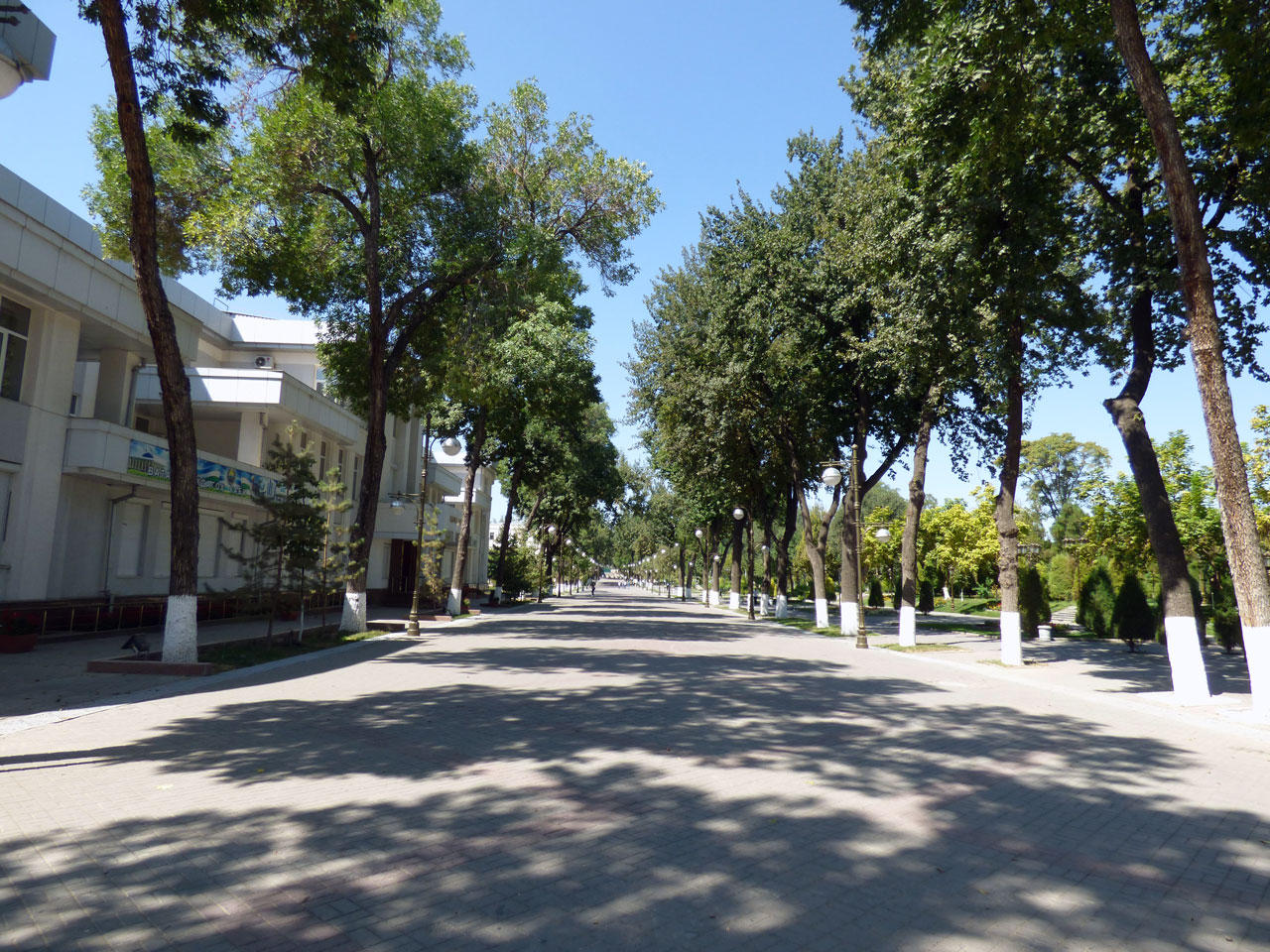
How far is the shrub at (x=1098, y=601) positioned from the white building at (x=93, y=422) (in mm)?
27812

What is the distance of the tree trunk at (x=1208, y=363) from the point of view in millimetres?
10664

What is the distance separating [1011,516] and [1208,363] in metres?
8.20

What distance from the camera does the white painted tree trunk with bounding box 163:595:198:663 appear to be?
1302 cm

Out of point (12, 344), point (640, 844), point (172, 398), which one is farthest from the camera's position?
point (12, 344)

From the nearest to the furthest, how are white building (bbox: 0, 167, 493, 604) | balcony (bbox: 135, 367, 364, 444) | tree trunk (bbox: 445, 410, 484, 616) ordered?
white building (bbox: 0, 167, 493, 604), balcony (bbox: 135, 367, 364, 444), tree trunk (bbox: 445, 410, 484, 616)

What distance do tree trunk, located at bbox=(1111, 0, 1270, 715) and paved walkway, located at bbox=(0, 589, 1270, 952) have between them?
1.54m

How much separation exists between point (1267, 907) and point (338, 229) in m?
22.9

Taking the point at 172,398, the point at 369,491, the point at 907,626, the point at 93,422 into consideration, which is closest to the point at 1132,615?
the point at 907,626

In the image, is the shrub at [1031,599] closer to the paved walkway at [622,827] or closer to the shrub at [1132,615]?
the shrub at [1132,615]

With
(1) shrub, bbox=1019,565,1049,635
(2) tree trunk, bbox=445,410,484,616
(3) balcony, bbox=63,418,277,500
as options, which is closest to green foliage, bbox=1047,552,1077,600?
(1) shrub, bbox=1019,565,1049,635

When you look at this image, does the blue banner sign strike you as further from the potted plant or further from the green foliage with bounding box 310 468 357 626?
the potted plant

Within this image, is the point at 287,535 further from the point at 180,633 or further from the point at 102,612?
the point at 102,612

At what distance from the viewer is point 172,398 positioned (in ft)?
43.3

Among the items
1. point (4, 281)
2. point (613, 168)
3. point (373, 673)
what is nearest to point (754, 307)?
point (613, 168)
